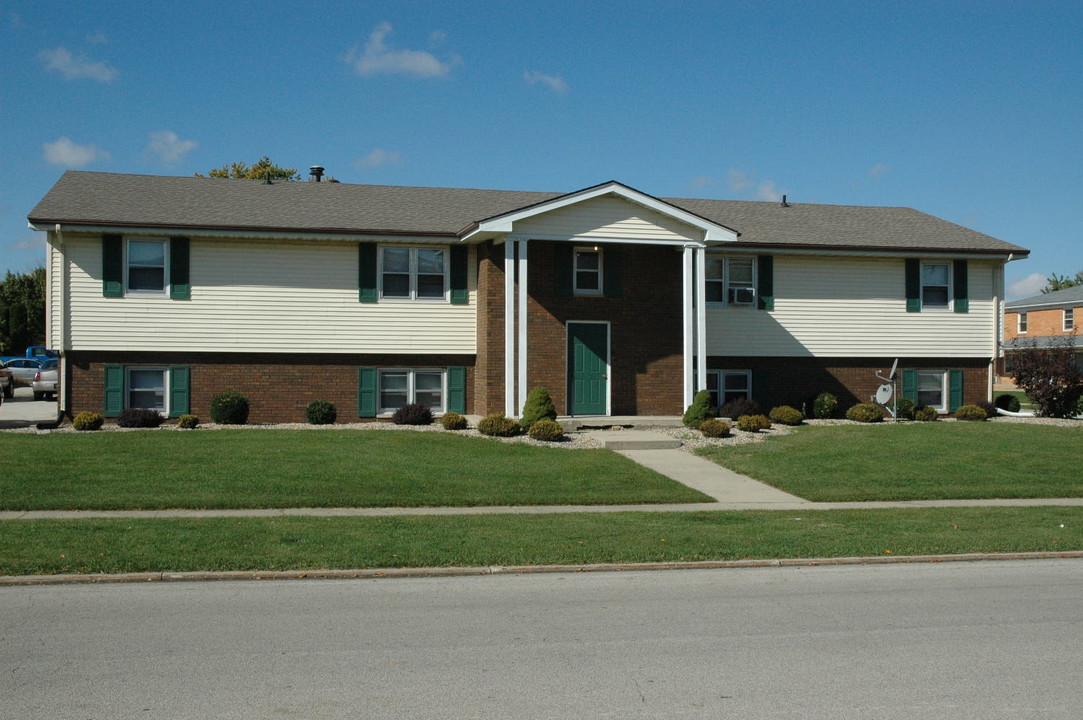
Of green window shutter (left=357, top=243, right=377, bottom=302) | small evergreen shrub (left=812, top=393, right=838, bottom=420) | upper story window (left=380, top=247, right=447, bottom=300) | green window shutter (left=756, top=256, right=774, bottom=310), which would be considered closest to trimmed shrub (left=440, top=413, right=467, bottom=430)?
upper story window (left=380, top=247, right=447, bottom=300)

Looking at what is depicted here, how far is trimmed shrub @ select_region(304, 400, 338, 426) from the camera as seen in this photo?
2322 centimetres

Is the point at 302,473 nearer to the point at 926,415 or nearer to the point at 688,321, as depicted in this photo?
the point at 688,321

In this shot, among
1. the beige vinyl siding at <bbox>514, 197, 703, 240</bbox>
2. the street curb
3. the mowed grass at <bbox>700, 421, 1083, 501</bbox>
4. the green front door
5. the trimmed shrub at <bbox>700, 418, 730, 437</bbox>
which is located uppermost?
the beige vinyl siding at <bbox>514, 197, 703, 240</bbox>

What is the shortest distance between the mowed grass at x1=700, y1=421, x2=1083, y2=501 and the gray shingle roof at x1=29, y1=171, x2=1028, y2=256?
618 cm

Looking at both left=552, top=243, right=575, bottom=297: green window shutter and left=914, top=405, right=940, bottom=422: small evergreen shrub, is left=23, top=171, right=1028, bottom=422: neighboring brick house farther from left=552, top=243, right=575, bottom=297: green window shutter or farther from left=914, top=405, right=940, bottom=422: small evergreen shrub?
left=914, top=405, right=940, bottom=422: small evergreen shrub

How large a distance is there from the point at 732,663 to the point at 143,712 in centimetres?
378

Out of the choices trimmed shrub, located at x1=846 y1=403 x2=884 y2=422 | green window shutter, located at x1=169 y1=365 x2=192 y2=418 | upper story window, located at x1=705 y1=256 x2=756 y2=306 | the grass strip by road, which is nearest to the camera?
the grass strip by road

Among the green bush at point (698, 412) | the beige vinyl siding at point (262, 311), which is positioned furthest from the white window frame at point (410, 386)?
the green bush at point (698, 412)

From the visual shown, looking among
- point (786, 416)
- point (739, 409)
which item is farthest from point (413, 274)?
point (786, 416)

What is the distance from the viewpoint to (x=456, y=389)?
80.8 ft

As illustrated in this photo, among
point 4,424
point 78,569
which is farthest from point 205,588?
point 4,424

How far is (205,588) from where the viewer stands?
9219 millimetres

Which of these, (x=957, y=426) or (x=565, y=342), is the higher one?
(x=565, y=342)

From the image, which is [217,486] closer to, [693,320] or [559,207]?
[559,207]
